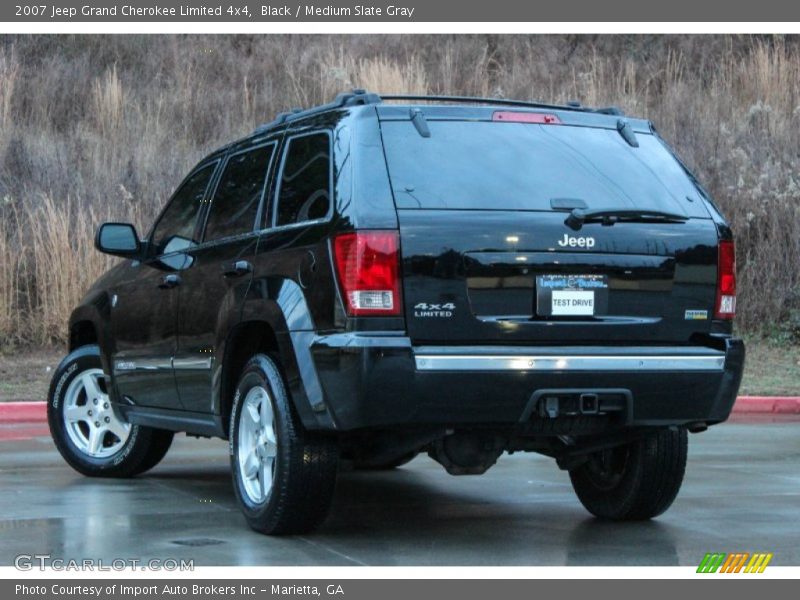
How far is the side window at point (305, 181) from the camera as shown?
6.48m

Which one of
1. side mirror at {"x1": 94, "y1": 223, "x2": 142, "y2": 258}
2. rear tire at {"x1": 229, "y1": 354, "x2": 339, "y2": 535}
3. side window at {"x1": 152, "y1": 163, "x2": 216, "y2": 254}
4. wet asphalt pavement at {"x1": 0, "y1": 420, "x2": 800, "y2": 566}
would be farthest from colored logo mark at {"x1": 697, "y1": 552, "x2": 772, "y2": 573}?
side mirror at {"x1": 94, "y1": 223, "x2": 142, "y2": 258}

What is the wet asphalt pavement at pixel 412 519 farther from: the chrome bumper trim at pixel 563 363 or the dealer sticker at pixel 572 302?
the dealer sticker at pixel 572 302

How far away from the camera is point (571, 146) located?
22.0 ft

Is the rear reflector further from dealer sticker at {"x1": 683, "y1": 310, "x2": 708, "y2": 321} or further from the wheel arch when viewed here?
the wheel arch

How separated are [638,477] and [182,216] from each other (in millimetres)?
2984

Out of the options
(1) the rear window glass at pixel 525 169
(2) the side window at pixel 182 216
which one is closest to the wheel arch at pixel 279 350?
(1) the rear window glass at pixel 525 169

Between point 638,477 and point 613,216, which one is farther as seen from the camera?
point 638,477

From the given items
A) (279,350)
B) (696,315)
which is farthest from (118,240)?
(696,315)

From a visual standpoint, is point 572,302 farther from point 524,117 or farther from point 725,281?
point 524,117

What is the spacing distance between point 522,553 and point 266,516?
1.17m

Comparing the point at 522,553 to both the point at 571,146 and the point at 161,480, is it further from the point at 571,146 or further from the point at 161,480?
the point at 161,480

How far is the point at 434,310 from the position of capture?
6.02 metres

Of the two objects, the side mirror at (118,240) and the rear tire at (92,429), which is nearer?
the side mirror at (118,240)

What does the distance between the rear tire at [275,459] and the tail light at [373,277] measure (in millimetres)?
724
